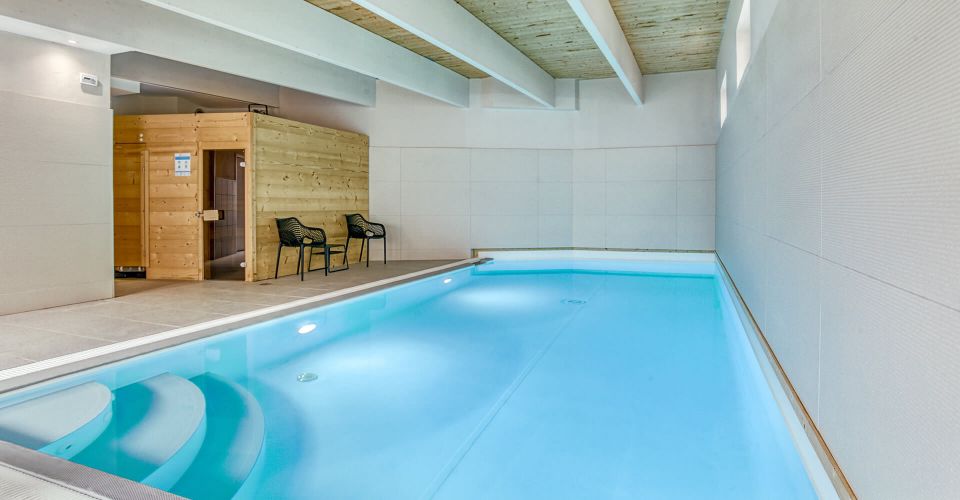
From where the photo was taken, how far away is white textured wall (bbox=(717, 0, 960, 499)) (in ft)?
4.04

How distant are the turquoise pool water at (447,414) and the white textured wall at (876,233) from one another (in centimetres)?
59

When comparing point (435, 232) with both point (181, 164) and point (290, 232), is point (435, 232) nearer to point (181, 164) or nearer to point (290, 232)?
point (290, 232)

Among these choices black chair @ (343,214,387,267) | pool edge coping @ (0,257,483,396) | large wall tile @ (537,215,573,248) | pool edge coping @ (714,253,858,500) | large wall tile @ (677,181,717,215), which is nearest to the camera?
pool edge coping @ (714,253,858,500)

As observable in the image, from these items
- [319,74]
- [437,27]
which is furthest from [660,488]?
[319,74]

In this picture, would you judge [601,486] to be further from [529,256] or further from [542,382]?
[529,256]

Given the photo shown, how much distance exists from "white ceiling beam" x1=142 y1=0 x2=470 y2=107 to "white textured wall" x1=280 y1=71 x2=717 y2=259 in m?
1.33

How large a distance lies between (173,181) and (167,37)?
2303mm

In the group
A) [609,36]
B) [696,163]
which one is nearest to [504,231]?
[696,163]

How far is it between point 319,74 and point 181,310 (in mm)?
4837

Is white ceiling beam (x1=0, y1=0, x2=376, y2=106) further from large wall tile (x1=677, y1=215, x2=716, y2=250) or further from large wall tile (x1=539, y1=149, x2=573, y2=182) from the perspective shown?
large wall tile (x1=677, y1=215, x2=716, y2=250)

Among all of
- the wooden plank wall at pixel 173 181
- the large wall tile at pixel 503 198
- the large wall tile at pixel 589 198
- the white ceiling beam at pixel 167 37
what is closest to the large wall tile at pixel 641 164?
the large wall tile at pixel 589 198

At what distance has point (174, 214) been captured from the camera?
8.13 metres

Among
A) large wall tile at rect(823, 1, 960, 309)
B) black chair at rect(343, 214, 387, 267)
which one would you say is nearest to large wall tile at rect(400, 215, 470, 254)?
black chair at rect(343, 214, 387, 267)

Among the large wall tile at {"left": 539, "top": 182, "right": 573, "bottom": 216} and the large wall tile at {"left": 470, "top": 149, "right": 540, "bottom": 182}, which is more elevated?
the large wall tile at {"left": 470, "top": 149, "right": 540, "bottom": 182}
